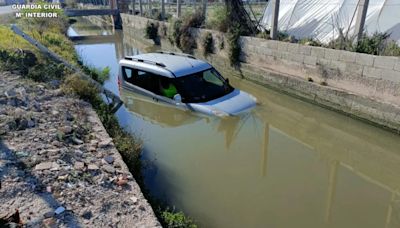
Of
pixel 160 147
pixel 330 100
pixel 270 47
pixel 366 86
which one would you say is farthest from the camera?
pixel 270 47

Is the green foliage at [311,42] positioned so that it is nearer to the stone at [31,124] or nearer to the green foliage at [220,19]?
the green foliage at [220,19]

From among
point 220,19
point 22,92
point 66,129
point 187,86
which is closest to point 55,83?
point 22,92

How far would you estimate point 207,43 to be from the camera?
14.1 m

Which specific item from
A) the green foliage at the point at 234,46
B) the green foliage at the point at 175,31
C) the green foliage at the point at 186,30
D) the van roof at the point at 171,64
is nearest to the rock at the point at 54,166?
the van roof at the point at 171,64

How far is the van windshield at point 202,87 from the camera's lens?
8.08 metres

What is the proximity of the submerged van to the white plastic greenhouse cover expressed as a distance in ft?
13.2

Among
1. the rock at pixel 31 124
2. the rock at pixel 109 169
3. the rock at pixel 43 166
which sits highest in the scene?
the rock at pixel 31 124

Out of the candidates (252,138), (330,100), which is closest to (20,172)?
(252,138)

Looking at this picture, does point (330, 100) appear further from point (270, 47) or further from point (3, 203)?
point (3, 203)

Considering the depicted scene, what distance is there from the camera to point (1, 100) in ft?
20.9

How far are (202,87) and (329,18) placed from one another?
5.94 meters

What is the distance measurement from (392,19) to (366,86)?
3068 millimetres

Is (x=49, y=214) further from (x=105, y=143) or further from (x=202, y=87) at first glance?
→ (x=202, y=87)

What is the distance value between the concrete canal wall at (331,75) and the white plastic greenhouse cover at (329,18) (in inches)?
51.9
